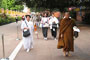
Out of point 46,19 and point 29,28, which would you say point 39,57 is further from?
point 46,19

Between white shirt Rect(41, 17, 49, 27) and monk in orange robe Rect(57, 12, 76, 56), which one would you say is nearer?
monk in orange robe Rect(57, 12, 76, 56)

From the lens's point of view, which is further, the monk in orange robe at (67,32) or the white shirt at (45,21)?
the white shirt at (45,21)

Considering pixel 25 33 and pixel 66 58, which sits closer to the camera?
pixel 66 58

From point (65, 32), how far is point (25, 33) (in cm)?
210

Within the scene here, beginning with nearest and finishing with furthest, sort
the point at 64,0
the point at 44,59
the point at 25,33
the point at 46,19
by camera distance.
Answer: the point at 44,59
the point at 25,33
the point at 46,19
the point at 64,0

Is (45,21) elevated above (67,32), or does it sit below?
below

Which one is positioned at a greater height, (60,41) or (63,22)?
(63,22)

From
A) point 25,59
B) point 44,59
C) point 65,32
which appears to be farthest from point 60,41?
point 25,59

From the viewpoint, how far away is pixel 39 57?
7.75m

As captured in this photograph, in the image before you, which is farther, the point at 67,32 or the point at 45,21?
the point at 45,21

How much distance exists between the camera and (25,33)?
29.4 ft

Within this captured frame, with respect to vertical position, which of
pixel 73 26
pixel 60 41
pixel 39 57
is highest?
pixel 73 26

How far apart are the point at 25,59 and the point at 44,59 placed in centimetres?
71

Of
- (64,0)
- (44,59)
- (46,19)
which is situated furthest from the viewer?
(64,0)
